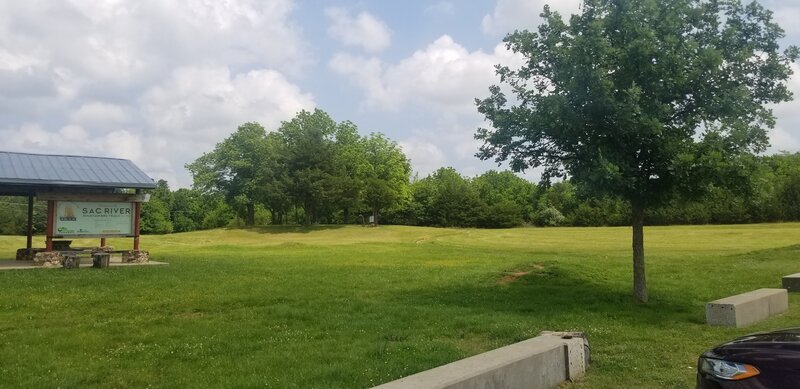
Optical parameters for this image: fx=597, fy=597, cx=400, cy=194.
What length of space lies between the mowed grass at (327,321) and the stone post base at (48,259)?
2.77 meters

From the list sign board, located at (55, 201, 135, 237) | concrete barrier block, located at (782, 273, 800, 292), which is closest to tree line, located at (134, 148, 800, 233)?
concrete barrier block, located at (782, 273, 800, 292)

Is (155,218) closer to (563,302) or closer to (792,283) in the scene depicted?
(563,302)

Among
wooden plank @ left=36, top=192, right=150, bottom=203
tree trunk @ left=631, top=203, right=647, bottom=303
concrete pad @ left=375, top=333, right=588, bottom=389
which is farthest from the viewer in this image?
wooden plank @ left=36, top=192, right=150, bottom=203

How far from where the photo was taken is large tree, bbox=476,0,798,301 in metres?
12.4

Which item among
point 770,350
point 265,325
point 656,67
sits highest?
point 656,67

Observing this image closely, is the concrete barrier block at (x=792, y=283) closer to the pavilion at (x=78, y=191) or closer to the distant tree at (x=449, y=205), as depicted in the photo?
the pavilion at (x=78, y=191)

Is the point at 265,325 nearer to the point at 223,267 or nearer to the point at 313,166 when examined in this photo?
the point at 223,267

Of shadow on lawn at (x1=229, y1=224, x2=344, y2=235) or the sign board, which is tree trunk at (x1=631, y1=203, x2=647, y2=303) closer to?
the sign board

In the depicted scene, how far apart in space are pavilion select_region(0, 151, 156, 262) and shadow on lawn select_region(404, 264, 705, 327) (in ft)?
49.2

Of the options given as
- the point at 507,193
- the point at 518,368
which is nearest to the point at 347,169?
the point at 507,193

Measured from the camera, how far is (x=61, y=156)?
25.9m

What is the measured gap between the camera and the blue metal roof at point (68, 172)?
22.7 metres

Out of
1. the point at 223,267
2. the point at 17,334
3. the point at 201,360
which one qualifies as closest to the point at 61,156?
the point at 223,267

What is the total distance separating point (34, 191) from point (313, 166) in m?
44.1
